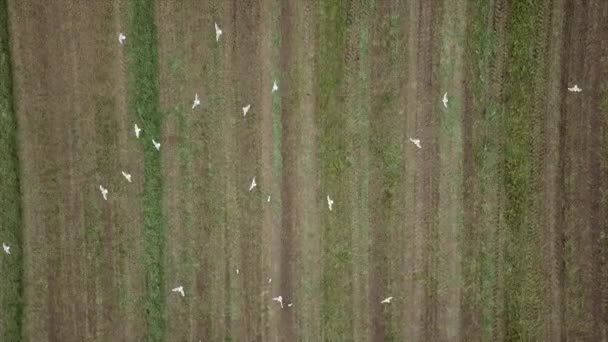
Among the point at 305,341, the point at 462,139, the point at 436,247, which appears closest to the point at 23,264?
the point at 305,341

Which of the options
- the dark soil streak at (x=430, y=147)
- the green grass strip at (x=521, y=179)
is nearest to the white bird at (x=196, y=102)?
the dark soil streak at (x=430, y=147)

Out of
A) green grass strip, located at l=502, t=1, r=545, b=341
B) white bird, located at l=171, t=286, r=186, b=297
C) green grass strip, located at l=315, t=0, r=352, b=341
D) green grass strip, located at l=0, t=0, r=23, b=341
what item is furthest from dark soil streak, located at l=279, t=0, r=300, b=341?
green grass strip, located at l=0, t=0, r=23, b=341

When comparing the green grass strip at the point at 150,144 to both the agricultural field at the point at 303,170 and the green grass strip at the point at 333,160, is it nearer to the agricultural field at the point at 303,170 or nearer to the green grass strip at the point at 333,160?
the agricultural field at the point at 303,170

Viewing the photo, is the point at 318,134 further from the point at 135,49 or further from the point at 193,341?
the point at 193,341

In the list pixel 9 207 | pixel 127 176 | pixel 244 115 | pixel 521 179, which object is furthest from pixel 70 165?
pixel 521 179

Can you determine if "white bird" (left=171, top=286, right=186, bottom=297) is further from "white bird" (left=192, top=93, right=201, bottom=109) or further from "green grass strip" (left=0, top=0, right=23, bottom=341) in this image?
"white bird" (left=192, top=93, right=201, bottom=109)
